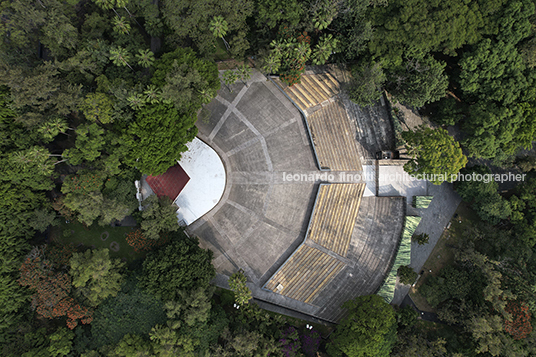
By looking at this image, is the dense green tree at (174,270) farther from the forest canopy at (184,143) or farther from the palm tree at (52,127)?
the palm tree at (52,127)

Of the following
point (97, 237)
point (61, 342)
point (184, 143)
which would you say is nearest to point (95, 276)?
point (97, 237)

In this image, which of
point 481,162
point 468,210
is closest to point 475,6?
point 481,162

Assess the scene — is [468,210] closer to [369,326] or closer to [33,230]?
[369,326]

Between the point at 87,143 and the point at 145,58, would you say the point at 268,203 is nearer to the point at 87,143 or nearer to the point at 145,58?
the point at 87,143

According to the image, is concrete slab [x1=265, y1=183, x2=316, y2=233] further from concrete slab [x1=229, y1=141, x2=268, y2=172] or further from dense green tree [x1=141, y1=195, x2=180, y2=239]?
dense green tree [x1=141, y1=195, x2=180, y2=239]

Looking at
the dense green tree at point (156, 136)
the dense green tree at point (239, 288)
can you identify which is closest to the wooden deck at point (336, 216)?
the dense green tree at point (239, 288)

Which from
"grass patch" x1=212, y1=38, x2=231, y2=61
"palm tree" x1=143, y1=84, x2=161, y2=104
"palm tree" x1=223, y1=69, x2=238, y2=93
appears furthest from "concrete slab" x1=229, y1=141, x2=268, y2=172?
"grass patch" x1=212, y1=38, x2=231, y2=61
